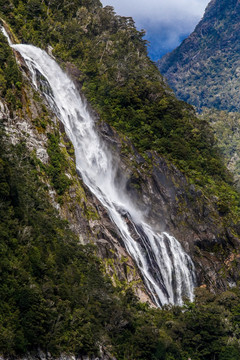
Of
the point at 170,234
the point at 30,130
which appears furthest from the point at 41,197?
the point at 170,234

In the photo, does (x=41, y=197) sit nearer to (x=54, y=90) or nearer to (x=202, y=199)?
(x=54, y=90)

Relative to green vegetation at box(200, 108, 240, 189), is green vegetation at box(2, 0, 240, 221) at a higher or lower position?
lower

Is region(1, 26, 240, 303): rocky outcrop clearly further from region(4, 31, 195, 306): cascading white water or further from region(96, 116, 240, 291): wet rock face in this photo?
region(4, 31, 195, 306): cascading white water

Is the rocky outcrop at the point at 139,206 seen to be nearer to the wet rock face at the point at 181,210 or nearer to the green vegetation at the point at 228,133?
the wet rock face at the point at 181,210

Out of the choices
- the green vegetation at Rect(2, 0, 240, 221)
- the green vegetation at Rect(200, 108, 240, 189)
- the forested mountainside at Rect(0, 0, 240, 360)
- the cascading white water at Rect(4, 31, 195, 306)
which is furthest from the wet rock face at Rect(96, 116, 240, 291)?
the green vegetation at Rect(200, 108, 240, 189)

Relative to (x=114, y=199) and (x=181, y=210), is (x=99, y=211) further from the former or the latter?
(x=181, y=210)

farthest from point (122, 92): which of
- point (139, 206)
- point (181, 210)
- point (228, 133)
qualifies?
point (228, 133)

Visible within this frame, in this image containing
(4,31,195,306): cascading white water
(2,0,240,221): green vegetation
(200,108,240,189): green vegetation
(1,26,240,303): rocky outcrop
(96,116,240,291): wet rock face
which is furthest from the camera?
(200,108,240,189): green vegetation
